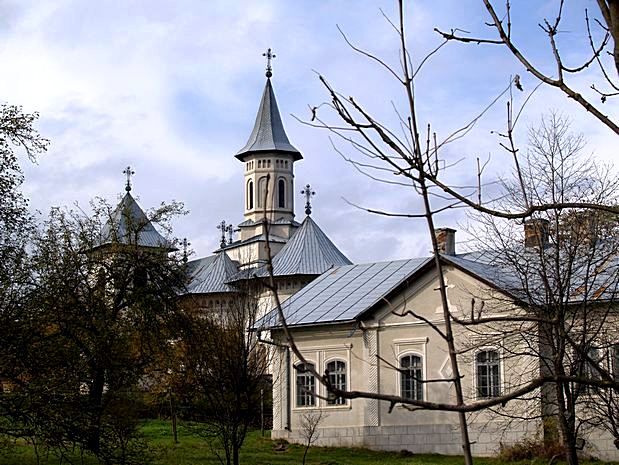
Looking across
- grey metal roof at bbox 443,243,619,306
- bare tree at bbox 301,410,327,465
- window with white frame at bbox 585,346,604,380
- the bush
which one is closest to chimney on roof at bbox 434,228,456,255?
grey metal roof at bbox 443,243,619,306

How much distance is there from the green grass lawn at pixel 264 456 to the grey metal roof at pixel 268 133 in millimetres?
39980

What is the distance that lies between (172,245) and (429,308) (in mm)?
8168

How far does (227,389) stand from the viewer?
24078 mm

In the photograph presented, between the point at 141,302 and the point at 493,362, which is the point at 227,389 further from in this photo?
the point at 493,362

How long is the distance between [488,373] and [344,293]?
7311 millimetres

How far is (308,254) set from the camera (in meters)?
61.5

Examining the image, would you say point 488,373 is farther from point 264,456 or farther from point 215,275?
point 215,275

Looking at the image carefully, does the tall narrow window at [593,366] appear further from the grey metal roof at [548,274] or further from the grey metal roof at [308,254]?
the grey metal roof at [308,254]

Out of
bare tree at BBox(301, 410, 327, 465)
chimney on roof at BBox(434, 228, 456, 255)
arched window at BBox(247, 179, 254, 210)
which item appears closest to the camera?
bare tree at BBox(301, 410, 327, 465)

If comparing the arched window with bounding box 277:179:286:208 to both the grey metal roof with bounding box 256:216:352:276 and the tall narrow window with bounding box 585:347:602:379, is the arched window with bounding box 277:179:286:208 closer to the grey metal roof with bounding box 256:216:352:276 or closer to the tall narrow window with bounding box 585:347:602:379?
the grey metal roof with bounding box 256:216:352:276

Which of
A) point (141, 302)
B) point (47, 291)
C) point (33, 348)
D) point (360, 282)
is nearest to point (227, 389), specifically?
point (141, 302)

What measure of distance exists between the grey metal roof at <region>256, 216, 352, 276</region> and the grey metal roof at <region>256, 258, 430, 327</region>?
20638 mm

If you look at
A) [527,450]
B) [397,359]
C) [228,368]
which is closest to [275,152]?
[397,359]

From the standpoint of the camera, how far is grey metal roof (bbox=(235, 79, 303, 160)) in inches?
2856
